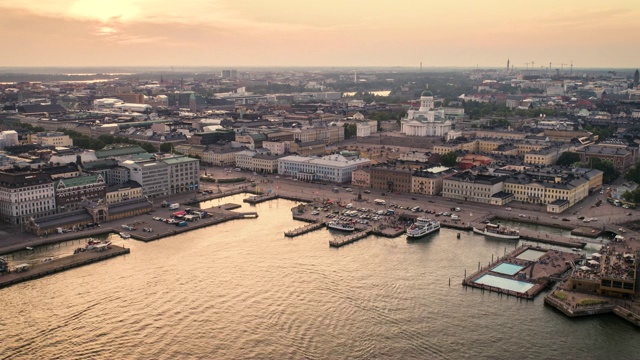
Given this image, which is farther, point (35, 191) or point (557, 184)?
point (557, 184)

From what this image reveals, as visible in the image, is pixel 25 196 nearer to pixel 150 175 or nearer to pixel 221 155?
pixel 150 175

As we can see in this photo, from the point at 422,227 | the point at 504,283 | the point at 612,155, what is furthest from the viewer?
the point at 612,155

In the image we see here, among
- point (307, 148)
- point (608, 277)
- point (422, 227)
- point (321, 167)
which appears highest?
point (307, 148)

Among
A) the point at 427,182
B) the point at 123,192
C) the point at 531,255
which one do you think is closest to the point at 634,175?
the point at 427,182

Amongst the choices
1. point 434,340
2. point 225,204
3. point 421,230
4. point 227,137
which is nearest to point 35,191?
point 225,204

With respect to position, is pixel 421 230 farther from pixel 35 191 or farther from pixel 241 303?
pixel 35 191

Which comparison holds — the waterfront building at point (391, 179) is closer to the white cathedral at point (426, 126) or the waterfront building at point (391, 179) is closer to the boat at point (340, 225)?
the boat at point (340, 225)
